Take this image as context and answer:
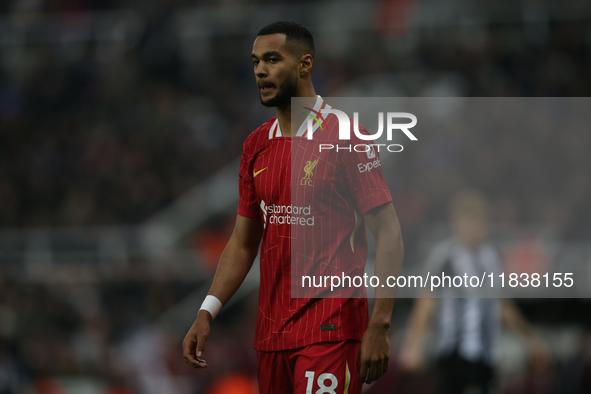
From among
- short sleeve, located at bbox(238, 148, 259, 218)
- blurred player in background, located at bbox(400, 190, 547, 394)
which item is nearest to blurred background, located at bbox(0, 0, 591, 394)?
blurred player in background, located at bbox(400, 190, 547, 394)

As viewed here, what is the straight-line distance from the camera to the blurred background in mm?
7449

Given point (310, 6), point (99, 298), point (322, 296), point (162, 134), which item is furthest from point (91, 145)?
point (322, 296)

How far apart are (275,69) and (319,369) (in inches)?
48.7

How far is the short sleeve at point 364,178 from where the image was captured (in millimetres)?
2859

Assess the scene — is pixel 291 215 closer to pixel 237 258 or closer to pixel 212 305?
pixel 237 258

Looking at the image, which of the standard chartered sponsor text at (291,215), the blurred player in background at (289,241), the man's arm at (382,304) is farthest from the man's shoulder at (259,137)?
the man's arm at (382,304)

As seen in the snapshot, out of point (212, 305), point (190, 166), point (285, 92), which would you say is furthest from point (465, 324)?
point (190, 166)

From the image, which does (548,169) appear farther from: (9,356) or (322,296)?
(9,356)

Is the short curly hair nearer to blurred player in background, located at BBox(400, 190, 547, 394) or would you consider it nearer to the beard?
the beard

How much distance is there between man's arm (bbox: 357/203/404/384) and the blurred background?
126 inches

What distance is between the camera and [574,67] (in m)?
9.48

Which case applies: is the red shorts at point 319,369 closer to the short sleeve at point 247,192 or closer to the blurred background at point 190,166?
the short sleeve at point 247,192

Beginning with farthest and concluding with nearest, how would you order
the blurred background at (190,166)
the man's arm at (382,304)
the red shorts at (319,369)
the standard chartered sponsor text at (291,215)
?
1. the blurred background at (190,166)
2. the standard chartered sponsor text at (291,215)
3. the red shorts at (319,369)
4. the man's arm at (382,304)

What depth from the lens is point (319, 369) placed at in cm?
279
